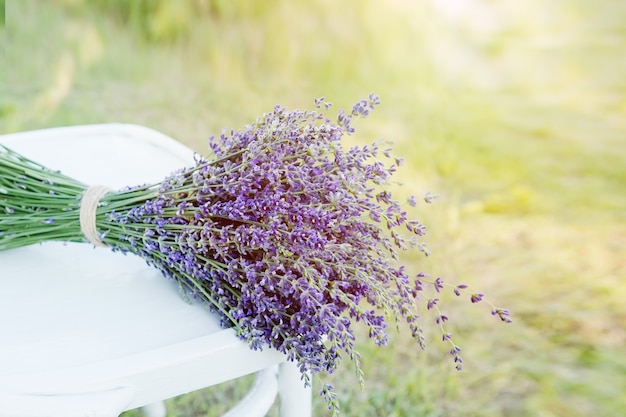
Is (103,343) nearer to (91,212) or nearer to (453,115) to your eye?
(91,212)

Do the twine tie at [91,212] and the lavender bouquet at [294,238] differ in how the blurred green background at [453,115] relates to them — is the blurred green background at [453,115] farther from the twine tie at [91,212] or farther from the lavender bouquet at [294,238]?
the lavender bouquet at [294,238]

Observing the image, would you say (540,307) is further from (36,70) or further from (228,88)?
(36,70)

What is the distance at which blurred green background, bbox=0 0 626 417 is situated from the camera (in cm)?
174

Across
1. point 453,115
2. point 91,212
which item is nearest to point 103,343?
point 91,212

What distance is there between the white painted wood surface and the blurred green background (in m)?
A: 0.66

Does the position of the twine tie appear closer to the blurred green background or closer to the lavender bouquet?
the lavender bouquet

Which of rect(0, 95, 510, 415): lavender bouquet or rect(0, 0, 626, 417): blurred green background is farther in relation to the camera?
rect(0, 0, 626, 417): blurred green background

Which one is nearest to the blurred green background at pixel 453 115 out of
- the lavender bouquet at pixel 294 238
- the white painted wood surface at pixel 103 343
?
the white painted wood surface at pixel 103 343

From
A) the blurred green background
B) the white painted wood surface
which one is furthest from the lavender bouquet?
the blurred green background

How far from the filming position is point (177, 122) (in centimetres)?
288

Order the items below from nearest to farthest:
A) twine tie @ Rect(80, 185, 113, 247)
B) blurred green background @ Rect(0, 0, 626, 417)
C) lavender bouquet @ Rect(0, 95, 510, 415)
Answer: lavender bouquet @ Rect(0, 95, 510, 415) → twine tie @ Rect(80, 185, 113, 247) → blurred green background @ Rect(0, 0, 626, 417)

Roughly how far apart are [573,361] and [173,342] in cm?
127

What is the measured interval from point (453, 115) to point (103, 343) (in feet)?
7.84

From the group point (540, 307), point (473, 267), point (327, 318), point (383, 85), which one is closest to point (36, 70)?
Result: point (383, 85)
